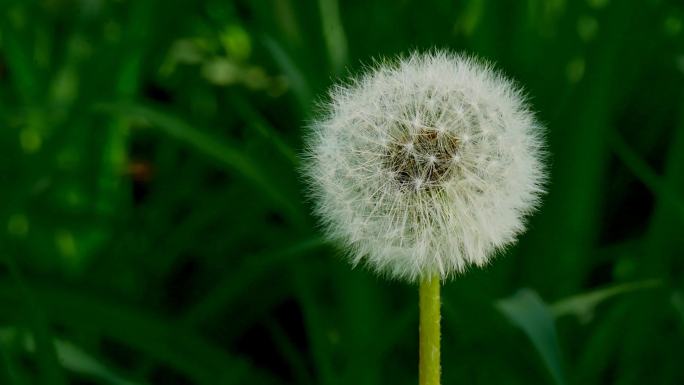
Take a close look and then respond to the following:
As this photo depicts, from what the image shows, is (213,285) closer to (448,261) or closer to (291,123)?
(291,123)

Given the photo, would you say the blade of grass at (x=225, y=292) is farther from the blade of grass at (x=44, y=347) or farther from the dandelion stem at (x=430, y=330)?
the dandelion stem at (x=430, y=330)

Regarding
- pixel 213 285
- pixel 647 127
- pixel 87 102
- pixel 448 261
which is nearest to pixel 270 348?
pixel 213 285

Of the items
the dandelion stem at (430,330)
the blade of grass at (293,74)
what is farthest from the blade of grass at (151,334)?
the dandelion stem at (430,330)

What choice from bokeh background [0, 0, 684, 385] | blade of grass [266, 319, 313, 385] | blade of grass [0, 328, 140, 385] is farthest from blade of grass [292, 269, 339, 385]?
blade of grass [0, 328, 140, 385]

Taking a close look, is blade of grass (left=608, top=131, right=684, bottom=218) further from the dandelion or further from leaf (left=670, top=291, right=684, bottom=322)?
the dandelion

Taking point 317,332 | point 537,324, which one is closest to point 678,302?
point 537,324

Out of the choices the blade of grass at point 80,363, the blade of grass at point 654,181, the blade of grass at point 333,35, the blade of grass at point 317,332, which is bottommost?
the blade of grass at point 80,363

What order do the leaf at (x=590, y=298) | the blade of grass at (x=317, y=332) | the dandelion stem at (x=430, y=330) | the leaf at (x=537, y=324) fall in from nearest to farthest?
the dandelion stem at (x=430, y=330) → the leaf at (x=537, y=324) → the leaf at (x=590, y=298) → the blade of grass at (x=317, y=332)
